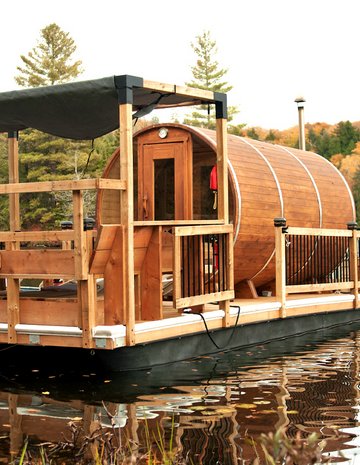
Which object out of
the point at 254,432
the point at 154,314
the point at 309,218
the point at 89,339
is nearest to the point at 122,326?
the point at 89,339

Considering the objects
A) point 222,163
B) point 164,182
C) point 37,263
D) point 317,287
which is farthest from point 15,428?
point 317,287

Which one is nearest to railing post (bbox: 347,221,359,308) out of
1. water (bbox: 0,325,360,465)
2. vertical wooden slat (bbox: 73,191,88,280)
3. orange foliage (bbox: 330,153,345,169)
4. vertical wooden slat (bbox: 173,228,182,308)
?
water (bbox: 0,325,360,465)

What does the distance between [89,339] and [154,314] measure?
1.14m

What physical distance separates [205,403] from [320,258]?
6665 mm

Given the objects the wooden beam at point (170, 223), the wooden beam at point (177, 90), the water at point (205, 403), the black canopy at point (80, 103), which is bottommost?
the water at point (205, 403)

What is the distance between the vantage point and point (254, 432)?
637cm

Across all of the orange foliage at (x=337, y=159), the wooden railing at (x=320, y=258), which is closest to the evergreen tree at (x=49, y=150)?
the orange foliage at (x=337, y=159)

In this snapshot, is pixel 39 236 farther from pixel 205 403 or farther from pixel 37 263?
pixel 205 403

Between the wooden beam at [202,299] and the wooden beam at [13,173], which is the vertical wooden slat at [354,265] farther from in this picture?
the wooden beam at [13,173]

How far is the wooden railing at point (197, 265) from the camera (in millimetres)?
9195

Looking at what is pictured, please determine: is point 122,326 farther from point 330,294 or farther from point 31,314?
point 330,294

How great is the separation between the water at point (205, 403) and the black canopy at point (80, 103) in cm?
274

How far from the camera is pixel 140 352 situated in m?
9.02

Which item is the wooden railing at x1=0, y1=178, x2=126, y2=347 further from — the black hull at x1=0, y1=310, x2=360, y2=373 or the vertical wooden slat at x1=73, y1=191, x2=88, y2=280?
A: the black hull at x1=0, y1=310, x2=360, y2=373
